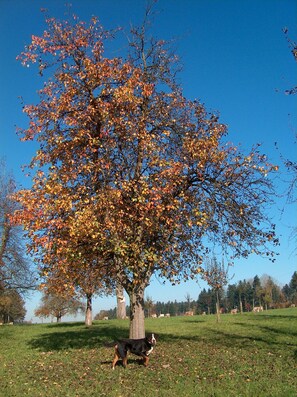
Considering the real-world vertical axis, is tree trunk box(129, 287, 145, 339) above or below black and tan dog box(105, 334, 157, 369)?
above

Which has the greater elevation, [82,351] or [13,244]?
[13,244]

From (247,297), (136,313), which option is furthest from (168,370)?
(247,297)

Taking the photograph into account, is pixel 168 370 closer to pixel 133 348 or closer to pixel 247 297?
pixel 133 348

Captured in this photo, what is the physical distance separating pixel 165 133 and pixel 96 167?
2633mm

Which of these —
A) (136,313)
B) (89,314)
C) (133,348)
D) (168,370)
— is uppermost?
(89,314)

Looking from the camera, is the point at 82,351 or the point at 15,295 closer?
the point at 82,351

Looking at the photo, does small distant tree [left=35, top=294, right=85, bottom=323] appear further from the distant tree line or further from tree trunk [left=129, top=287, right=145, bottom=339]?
tree trunk [left=129, top=287, right=145, bottom=339]

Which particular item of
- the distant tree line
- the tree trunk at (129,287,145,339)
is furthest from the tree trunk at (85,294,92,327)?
the distant tree line

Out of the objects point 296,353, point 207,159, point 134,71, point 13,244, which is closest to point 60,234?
point 207,159

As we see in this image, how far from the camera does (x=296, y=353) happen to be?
1252 centimetres

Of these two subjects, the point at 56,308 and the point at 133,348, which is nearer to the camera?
the point at 133,348

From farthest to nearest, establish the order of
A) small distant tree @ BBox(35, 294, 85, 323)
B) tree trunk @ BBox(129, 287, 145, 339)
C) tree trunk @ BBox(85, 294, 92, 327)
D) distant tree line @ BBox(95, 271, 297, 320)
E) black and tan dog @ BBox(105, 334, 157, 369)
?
distant tree line @ BBox(95, 271, 297, 320) → small distant tree @ BBox(35, 294, 85, 323) → tree trunk @ BBox(85, 294, 92, 327) → tree trunk @ BBox(129, 287, 145, 339) → black and tan dog @ BBox(105, 334, 157, 369)

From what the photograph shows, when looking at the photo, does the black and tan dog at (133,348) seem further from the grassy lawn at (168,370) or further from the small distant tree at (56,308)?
the small distant tree at (56,308)

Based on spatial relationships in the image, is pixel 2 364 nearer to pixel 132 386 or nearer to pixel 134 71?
pixel 132 386
